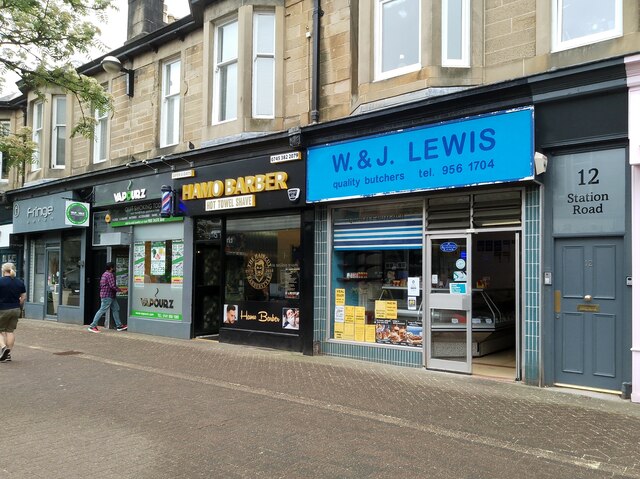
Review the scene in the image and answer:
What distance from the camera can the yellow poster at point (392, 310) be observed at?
9375mm

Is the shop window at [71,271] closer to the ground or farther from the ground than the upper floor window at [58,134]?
closer to the ground

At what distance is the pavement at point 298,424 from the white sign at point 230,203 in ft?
11.0

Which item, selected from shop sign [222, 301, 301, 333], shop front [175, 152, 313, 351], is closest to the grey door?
shop front [175, 152, 313, 351]

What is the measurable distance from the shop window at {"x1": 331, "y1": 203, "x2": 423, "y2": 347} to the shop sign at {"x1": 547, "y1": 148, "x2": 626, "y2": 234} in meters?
2.23

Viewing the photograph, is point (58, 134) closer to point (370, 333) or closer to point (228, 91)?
point (228, 91)

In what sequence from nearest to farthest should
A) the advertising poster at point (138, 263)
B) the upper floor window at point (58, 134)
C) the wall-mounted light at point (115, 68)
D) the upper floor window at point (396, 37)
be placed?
the upper floor window at point (396, 37), the wall-mounted light at point (115, 68), the advertising poster at point (138, 263), the upper floor window at point (58, 134)

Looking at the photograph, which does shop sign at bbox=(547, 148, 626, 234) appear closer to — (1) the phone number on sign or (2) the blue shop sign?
(2) the blue shop sign

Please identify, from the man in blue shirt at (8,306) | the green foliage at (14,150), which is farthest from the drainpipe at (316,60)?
the man in blue shirt at (8,306)

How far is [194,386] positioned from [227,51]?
25.4 ft

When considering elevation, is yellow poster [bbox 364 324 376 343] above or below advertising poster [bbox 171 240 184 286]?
below

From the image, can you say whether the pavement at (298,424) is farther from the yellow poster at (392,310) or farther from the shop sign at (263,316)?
the shop sign at (263,316)

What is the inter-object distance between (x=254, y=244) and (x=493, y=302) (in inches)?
193

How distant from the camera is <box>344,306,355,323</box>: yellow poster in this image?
987cm

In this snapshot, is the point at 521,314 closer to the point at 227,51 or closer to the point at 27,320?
the point at 227,51
